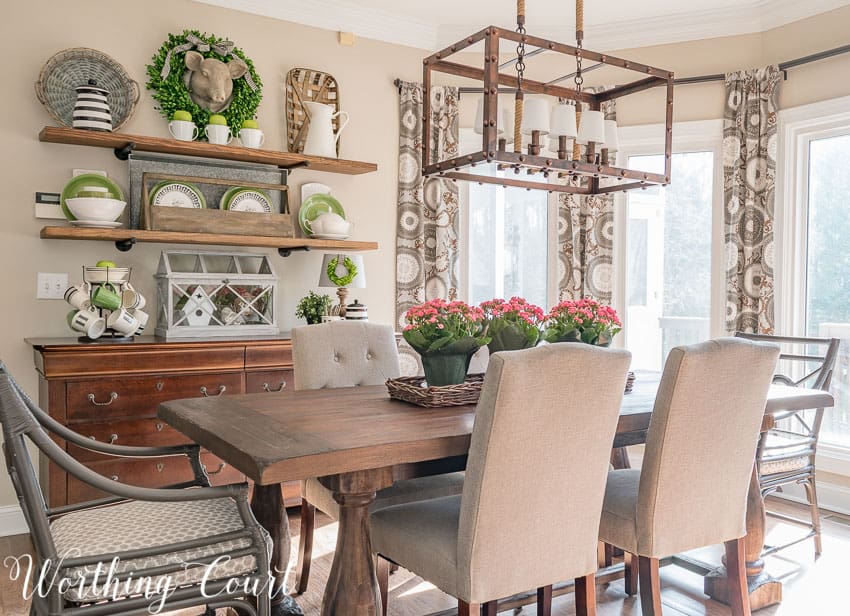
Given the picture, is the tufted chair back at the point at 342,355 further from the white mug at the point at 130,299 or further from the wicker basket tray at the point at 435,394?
the white mug at the point at 130,299

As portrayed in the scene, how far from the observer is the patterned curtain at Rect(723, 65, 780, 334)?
4004 mm

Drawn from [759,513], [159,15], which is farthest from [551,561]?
[159,15]

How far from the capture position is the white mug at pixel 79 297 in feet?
10.6

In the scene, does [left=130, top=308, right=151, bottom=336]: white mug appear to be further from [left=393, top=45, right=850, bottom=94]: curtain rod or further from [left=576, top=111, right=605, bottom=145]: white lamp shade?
[left=576, top=111, right=605, bottom=145]: white lamp shade

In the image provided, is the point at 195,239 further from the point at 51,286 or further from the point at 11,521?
the point at 11,521

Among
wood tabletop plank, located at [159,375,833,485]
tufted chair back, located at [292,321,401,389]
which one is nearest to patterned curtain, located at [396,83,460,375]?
tufted chair back, located at [292,321,401,389]

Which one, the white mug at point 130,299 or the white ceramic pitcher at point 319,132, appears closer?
the white mug at point 130,299

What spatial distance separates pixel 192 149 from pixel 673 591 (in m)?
2.93

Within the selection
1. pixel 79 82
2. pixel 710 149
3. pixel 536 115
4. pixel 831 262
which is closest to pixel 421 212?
pixel 710 149

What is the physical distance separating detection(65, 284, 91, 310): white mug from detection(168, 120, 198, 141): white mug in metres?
0.87

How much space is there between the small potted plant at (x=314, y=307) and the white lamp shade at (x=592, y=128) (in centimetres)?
180

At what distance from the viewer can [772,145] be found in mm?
3988

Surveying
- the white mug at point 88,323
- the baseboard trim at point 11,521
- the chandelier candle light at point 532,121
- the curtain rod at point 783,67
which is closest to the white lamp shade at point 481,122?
the chandelier candle light at point 532,121

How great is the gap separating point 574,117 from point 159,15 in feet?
7.84
